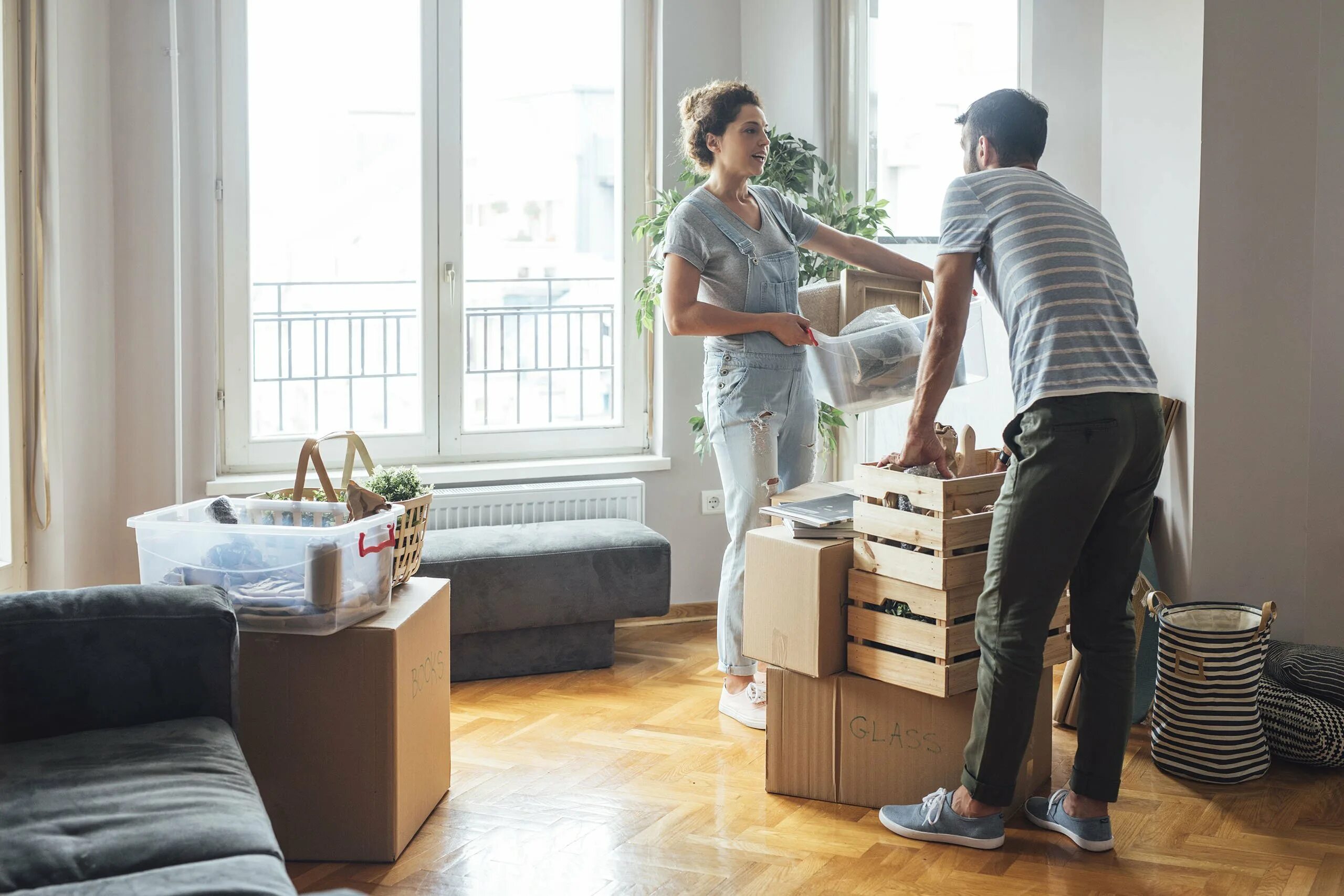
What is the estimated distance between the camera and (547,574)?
353 cm

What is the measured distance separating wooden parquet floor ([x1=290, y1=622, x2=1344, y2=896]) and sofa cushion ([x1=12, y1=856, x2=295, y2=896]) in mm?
765

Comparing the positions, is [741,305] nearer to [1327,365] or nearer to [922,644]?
[922,644]

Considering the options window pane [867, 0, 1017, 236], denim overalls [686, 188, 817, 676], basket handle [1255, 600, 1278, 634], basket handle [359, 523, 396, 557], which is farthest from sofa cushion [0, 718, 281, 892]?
window pane [867, 0, 1017, 236]

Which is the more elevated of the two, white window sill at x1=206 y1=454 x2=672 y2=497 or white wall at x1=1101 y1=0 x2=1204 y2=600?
white wall at x1=1101 y1=0 x2=1204 y2=600

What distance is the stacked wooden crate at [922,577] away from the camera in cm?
241

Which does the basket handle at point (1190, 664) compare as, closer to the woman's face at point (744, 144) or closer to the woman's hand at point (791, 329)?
the woman's hand at point (791, 329)

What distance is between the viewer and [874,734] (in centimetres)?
257

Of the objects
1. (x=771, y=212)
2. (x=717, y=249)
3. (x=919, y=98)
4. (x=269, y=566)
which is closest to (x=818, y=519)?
(x=717, y=249)

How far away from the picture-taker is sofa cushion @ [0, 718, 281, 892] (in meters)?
1.49

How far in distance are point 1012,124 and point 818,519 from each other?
0.89 metres

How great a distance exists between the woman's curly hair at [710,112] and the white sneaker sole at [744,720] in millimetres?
1424

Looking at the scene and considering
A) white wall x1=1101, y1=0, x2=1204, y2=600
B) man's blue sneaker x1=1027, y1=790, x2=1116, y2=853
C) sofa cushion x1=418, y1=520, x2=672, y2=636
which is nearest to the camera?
man's blue sneaker x1=1027, y1=790, x2=1116, y2=853

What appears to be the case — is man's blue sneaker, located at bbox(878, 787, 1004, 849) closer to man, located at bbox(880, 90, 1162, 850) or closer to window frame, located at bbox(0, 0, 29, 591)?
man, located at bbox(880, 90, 1162, 850)

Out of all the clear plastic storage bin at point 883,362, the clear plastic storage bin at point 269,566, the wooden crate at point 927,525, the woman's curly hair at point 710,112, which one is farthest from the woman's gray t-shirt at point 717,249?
the clear plastic storage bin at point 269,566
